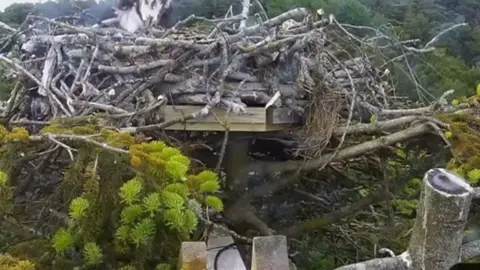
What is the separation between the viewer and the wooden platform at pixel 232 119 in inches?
71.1

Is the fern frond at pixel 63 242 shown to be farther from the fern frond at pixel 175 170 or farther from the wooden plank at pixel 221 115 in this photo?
the wooden plank at pixel 221 115

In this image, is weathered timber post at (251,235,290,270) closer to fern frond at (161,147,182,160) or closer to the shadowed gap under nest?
fern frond at (161,147,182,160)

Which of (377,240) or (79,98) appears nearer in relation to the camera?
(79,98)

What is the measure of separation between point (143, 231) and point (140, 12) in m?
1.49

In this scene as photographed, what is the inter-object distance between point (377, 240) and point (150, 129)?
3.39ft

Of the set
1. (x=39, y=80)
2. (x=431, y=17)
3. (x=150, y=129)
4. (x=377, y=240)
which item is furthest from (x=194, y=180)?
(x=431, y=17)

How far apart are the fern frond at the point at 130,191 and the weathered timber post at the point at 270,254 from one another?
0.82 ft

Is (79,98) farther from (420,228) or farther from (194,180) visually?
(420,228)

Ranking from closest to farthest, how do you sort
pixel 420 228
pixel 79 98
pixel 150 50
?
pixel 420 228, pixel 79 98, pixel 150 50

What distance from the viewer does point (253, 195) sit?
89.9 inches

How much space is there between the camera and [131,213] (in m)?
1.12

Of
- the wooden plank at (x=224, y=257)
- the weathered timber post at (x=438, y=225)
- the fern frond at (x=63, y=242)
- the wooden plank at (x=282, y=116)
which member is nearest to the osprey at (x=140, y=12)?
the wooden plank at (x=282, y=116)

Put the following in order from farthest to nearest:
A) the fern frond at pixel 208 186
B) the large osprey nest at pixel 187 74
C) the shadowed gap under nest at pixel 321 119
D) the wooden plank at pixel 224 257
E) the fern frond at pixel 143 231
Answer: the shadowed gap under nest at pixel 321 119 → the large osprey nest at pixel 187 74 → the wooden plank at pixel 224 257 → the fern frond at pixel 208 186 → the fern frond at pixel 143 231

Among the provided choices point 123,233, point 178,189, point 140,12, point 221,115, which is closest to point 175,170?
point 178,189
